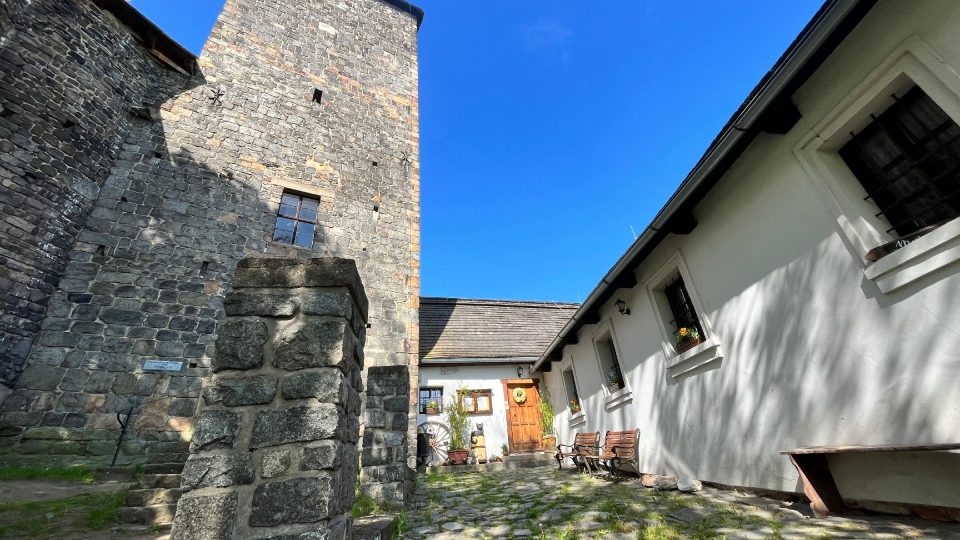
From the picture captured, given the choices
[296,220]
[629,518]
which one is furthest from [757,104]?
[296,220]

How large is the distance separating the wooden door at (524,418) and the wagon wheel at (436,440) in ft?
6.16

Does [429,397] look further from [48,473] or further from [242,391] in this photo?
[242,391]

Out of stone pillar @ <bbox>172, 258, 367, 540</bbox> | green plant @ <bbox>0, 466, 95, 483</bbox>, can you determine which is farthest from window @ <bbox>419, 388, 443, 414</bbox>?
stone pillar @ <bbox>172, 258, 367, 540</bbox>

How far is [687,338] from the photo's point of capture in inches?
194

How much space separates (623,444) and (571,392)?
354 cm

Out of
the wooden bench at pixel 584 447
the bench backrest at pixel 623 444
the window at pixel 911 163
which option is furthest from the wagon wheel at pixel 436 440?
the window at pixel 911 163

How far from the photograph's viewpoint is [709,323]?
448cm

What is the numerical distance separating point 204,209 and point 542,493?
7942 millimetres

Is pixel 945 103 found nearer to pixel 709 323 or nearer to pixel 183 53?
pixel 709 323

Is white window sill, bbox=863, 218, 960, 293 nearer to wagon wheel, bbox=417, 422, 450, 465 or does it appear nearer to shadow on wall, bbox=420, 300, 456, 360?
wagon wheel, bbox=417, 422, 450, 465

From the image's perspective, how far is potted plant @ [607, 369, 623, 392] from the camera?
7.04m

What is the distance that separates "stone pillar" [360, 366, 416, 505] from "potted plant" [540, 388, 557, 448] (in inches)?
278

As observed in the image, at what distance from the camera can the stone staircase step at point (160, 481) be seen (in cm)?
358

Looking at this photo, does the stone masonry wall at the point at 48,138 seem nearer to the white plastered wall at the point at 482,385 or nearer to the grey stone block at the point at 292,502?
the grey stone block at the point at 292,502
